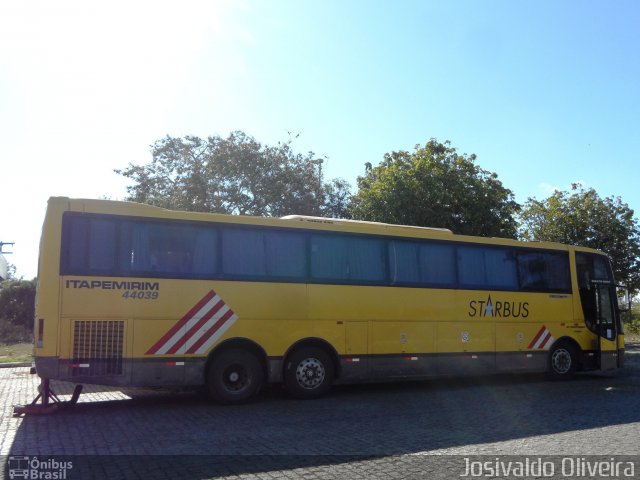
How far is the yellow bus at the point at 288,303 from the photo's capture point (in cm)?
963

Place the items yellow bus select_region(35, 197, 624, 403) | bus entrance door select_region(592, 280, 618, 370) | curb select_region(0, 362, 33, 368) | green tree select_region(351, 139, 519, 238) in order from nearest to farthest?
yellow bus select_region(35, 197, 624, 403)
bus entrance door select_region(592, 280, 618, 370)
curb select_region(0, 362, 33, 368)
green tree select_region(351, 139, 519, 238)

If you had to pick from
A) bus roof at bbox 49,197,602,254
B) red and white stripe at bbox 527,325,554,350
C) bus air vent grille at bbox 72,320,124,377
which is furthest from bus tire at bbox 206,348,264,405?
red and white stripe at bbox 527,325,554,350

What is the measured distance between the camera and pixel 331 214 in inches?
1238

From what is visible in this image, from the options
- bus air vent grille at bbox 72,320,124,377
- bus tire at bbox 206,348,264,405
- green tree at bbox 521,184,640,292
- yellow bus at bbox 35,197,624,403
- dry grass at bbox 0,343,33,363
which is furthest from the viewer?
green tree at bbox 521,184,640,292

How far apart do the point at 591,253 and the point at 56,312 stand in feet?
43.3

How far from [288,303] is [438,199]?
1287cm

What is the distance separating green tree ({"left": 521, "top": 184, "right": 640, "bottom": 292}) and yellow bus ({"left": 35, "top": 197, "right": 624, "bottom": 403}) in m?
15.7

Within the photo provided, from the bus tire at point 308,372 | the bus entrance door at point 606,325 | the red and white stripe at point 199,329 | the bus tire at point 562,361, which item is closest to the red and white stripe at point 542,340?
the bus tire at point 562,361

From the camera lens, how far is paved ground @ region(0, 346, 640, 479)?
248 inches

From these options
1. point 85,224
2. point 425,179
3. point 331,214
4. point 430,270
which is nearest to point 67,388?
point 85,224

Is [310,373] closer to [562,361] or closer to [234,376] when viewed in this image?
[234,376]

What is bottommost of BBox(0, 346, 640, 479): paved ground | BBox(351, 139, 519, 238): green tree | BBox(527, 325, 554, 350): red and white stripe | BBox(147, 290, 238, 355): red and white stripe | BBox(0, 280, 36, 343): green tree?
BBox(0, 346, 640, 479): paved ground

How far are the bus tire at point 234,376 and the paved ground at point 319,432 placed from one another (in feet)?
0.90

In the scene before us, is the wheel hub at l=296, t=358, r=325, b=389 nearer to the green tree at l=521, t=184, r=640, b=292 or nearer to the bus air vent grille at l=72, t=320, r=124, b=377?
the bus air vent grille at l=72, t=320, r=124, b=377
